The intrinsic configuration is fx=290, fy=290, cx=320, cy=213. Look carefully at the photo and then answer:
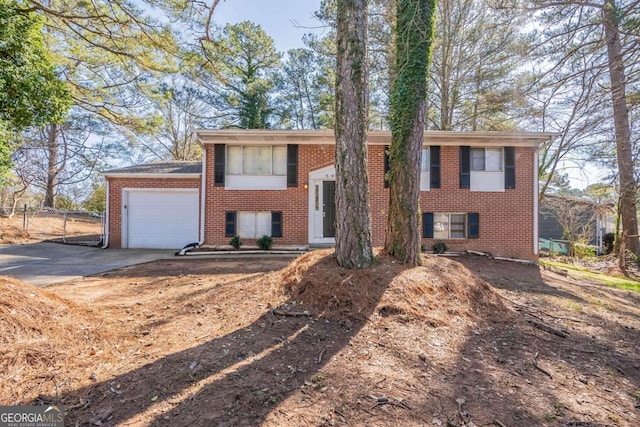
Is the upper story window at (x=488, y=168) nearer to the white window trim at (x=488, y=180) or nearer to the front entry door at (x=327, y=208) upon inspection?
the white window trim at (x=488, y=180)

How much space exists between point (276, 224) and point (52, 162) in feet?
56.1

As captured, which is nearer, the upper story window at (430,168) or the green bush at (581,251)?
the upper story window at (430,168)

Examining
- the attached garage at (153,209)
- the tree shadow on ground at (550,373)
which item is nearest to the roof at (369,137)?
the attached garage at (153,209)

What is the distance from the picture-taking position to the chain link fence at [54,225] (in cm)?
1218

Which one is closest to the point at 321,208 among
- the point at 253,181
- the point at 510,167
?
the point at 253,181

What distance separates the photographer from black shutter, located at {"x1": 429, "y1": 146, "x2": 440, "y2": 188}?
9961 millimetres

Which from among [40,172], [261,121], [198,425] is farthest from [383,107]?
[40,172]

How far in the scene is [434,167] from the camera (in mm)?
9969

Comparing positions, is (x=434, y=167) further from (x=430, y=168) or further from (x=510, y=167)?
(x=510, y=167)

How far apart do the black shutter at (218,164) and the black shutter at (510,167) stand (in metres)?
9.67

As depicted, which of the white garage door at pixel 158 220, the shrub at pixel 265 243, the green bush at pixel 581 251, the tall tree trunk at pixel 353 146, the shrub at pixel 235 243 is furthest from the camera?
the green bush at pixel 581 251

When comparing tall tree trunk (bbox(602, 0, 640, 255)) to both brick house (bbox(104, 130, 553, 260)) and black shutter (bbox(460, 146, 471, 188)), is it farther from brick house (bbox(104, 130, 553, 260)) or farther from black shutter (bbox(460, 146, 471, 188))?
black shutter (bbox(460, 146, 471, 188))

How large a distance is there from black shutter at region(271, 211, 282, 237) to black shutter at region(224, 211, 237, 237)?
130cm

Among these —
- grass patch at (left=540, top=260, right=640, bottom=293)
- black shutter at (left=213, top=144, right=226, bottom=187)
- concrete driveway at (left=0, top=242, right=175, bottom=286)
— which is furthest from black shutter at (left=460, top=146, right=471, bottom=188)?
concrete driveway at (left=0, top=242, right=175, bottom=286)
